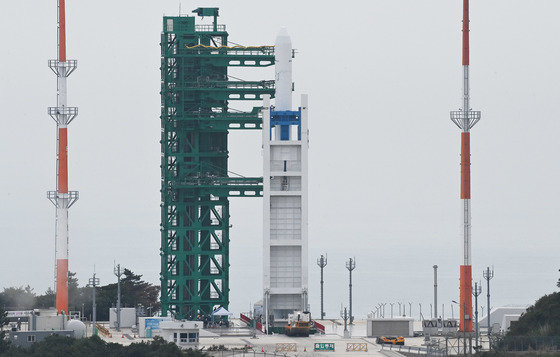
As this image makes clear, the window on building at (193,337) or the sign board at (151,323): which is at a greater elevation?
the sign board at (151,323)

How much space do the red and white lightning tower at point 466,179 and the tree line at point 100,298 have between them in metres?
40.5

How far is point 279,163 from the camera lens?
155m

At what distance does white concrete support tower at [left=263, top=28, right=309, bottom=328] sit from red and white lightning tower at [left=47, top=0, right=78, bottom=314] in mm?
19965

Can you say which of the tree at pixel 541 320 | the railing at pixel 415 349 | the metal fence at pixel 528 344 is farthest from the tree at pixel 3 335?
the tree at pixel 541 320

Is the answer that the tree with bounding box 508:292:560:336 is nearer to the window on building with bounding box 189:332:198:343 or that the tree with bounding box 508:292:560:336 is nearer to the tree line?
the window on building with bounding box 189:332:198:343

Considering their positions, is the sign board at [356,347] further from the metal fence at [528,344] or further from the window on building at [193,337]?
the metal fence at [528,344]

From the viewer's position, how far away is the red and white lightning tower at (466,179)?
145m

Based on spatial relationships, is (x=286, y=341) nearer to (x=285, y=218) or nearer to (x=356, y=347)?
(x=356, y=347)

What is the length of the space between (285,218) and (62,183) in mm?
22341


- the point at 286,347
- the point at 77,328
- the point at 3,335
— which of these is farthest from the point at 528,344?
the point at 3,335

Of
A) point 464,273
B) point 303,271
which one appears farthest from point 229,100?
point 464,273

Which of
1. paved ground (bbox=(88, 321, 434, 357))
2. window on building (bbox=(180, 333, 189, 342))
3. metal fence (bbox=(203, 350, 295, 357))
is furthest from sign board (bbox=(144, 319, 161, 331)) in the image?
metal fence (bbox=(203, 350, 295, 357))

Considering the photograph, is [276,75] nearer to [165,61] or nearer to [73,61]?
[165,61]

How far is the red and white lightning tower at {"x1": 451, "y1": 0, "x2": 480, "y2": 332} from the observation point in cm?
14462
